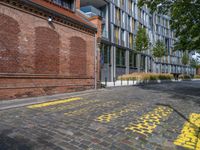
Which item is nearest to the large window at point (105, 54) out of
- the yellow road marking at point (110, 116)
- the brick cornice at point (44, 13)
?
the brick cornice at point (44, 13)

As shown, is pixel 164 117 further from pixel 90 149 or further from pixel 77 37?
pixel 77 37

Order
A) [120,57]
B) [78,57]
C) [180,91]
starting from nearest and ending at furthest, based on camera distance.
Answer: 1. [78,57]
2. [180,91]
3. [120,57]

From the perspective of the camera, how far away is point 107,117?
6.09 m

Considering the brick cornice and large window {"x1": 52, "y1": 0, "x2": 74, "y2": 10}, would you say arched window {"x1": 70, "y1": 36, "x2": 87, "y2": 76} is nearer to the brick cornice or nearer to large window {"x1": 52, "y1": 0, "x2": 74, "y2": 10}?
the brick cornice

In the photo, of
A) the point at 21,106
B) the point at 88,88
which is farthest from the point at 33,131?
the point at 88,88

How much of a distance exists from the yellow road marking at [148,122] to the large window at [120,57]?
21384 millimetres

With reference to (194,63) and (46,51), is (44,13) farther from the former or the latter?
(194,63)

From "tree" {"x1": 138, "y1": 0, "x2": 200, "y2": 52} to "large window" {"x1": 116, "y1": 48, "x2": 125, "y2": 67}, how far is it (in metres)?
13.9

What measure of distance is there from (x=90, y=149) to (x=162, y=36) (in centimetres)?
5000

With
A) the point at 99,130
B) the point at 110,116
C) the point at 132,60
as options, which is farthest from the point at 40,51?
the point at 132,60

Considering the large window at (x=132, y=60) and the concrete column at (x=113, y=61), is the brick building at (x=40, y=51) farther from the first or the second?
the large window at (x=132, y=60)

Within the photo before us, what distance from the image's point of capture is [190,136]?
176 inches

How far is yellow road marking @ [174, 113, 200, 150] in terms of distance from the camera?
3960 mm

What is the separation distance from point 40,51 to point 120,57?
19.9 m
